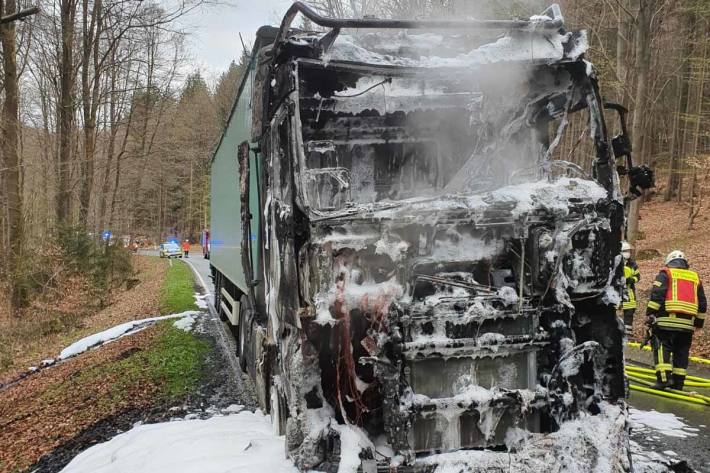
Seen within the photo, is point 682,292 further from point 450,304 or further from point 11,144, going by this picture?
point 11,144

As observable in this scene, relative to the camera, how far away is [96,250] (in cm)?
1864

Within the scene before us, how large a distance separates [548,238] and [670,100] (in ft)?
98.6

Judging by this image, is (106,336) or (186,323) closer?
(106,336)

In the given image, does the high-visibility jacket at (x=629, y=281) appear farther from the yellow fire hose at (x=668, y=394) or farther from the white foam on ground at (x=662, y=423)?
the white foam on ground at (x=662, y=423)

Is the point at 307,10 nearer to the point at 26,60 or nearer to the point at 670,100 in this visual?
the point at 26,60

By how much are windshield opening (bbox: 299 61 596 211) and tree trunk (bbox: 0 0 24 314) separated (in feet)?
34.5

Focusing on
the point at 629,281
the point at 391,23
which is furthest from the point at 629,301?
the point at 391,23

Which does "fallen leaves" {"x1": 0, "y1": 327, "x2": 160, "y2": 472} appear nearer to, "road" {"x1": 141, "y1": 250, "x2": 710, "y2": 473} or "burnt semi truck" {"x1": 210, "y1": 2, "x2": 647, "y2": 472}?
"burnt semi truck" {"x1": 210, "y1": 2, "x2": 647, "y2": 472}

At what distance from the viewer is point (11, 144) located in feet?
41.1

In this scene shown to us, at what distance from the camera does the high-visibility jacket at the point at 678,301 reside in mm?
6355

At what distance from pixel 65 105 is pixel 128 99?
709 centimetres

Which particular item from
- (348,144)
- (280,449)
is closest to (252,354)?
(280,449)

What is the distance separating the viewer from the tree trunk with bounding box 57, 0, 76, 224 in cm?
1688

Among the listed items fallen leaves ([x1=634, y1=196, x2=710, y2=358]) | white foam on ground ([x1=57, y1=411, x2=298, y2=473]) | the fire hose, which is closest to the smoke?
white foam on ground ([x1=57, y1=411, x2=298, y2=473])
